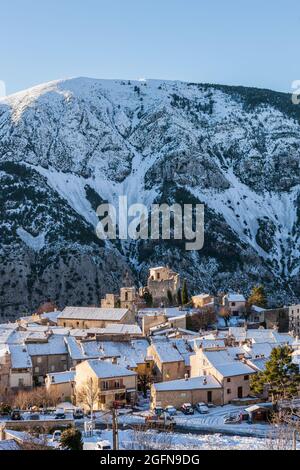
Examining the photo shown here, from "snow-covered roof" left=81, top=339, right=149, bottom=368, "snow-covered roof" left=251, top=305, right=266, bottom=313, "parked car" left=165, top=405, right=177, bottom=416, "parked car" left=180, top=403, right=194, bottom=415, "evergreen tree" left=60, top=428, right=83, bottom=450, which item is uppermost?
"evergreen tree" left=60, top=428, right=83, bottom=450

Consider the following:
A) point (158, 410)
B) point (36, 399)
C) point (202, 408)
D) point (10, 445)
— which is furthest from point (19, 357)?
point (10, 445)

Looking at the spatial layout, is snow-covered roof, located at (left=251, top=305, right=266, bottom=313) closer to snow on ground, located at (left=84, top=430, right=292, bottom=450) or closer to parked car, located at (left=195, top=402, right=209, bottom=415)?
parked car, located at (left=195, top=402, right=209, bottom=415)

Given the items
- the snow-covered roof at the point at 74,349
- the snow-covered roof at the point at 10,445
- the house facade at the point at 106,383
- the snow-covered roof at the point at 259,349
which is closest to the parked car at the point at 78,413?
the house facade at the point at 106,383

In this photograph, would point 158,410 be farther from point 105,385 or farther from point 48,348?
point 48,348

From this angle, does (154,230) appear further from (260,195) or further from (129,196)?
(260,195)

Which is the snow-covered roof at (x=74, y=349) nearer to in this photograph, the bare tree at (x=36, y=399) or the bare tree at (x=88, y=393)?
the bare tree at (x=36, y=399)

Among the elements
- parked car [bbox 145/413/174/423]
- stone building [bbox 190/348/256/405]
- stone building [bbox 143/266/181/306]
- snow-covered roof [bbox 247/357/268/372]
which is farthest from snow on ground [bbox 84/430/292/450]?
stone building [bbox 143/266/181/306]
